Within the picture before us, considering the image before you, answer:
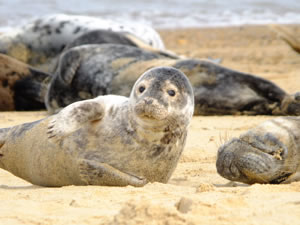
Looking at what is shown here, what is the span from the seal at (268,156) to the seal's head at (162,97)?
0.41 m

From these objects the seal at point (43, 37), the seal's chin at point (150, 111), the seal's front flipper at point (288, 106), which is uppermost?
the seal's chin at point (150, 111)

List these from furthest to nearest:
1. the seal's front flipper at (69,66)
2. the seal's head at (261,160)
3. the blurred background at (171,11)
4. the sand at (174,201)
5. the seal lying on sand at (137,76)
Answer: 1. the blurred background at (171,11)
2. the seal's front flipper at (69,66)
3. the seal lying on sand at (137,76)
4. the seal's head at (261,160)
5. the sand at (174,201)

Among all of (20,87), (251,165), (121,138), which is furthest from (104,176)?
(20,87)

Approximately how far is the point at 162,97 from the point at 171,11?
19.0 m

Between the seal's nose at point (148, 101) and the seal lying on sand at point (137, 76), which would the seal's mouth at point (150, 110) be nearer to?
the seal's nose at point (148, 101)

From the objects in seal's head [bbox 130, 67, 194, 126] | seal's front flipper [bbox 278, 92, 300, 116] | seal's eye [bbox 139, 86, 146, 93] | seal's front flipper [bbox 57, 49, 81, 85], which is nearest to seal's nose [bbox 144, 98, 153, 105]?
seal's head [bbox 130, 67, 194, 126]

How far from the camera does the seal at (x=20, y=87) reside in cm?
745

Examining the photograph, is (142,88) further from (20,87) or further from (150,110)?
(20,87)

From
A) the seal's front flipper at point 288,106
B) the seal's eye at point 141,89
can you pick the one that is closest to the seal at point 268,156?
the seal's eye at point 141,89

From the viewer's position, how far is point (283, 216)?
2545mm

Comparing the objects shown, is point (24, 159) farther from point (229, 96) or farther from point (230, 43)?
point (230, 43)

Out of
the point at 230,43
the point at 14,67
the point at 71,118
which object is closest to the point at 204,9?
the point at 230,43

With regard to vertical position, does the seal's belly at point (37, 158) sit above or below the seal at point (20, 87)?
above

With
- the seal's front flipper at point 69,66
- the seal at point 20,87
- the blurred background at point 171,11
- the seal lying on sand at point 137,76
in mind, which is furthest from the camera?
the blurred background at point 171,11
